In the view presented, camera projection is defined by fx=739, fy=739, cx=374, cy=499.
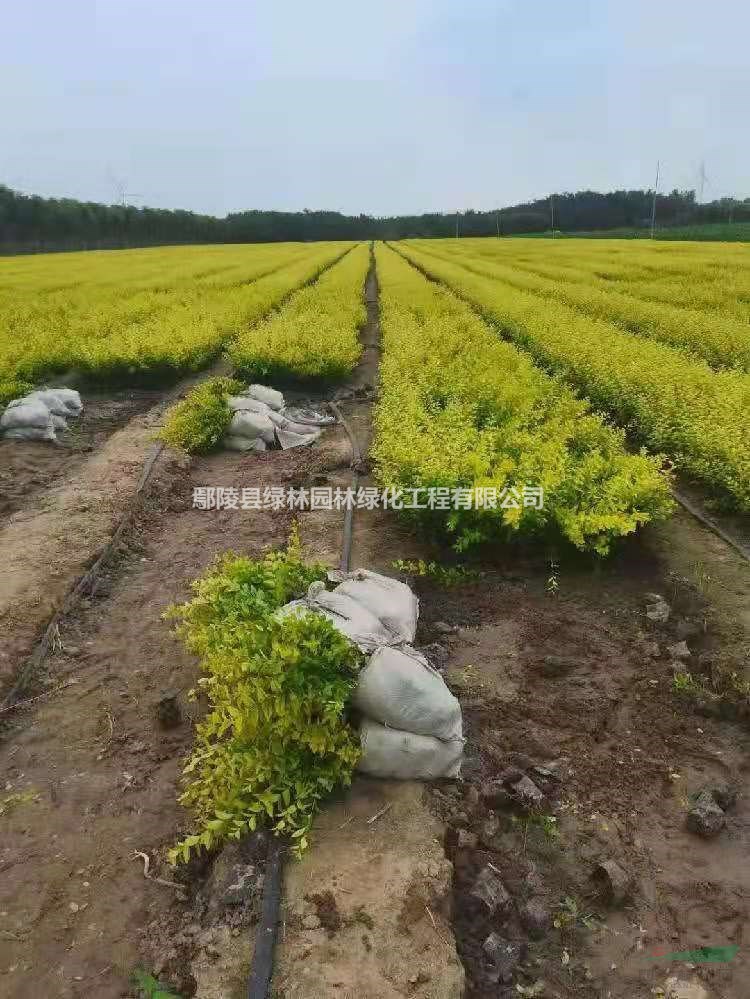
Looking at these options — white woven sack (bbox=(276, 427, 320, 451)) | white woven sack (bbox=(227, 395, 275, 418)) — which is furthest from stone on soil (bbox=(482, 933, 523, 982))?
white woven sack (bbox=(227, 395, 275, 418))

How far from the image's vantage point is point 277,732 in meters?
3.39

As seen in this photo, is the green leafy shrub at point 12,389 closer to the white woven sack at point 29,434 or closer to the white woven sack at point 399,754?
the white woven sack at point 29,434

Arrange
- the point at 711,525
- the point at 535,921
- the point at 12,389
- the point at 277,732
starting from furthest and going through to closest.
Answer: the point at 12,389 < the point at 711,525 < the point at 277,732 < the point at 535,921

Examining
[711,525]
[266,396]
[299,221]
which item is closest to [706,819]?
[711,525]

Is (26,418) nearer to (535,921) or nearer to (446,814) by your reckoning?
(446,814)

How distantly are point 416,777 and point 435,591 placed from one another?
222 centimetres

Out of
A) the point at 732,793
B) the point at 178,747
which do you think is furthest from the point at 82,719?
the point at 732,793

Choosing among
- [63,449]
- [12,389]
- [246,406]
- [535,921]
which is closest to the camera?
[535,921]

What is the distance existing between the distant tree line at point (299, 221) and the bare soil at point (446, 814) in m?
58.6

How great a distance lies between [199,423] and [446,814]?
22.5 ft

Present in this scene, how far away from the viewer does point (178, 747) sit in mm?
4117

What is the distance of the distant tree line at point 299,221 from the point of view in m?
57.1

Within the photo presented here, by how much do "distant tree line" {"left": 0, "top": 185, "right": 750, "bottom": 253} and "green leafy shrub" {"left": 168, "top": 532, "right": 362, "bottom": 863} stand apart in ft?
196

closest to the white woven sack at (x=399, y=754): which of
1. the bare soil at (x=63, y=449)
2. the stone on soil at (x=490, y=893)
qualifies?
the stone on soil at (x=490, y=893)
